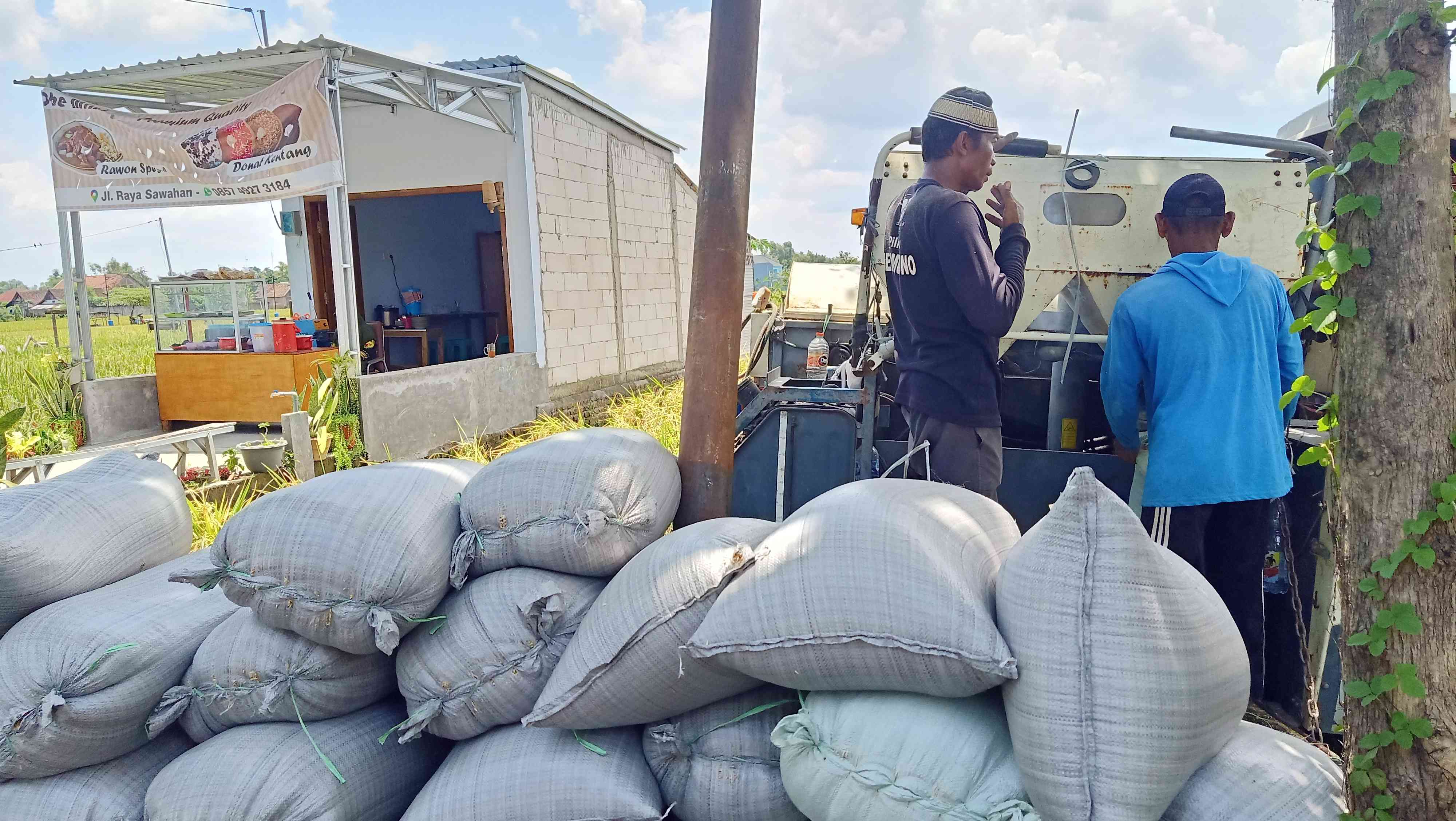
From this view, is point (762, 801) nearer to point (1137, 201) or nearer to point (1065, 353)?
point (1065, 353)

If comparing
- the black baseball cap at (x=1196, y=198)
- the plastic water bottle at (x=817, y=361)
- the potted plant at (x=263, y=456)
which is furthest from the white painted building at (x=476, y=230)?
the black baseball cap at (x=1196, y=198)

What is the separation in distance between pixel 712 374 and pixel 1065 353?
1.36 meters

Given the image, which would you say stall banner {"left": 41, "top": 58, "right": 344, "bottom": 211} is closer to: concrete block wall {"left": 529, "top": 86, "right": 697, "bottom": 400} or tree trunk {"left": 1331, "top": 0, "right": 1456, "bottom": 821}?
concrete block wall {"left": 529, "top": 86, "right": 697, "bottom": 400}

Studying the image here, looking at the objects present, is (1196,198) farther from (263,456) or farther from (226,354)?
(226,354)

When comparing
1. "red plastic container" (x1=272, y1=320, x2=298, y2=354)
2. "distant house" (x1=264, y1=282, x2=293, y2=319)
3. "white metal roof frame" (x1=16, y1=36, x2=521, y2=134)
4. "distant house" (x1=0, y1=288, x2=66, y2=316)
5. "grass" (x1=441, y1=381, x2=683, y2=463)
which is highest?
"white metal roof frame" (x1=16, y1=36, x2=521, y2=134)

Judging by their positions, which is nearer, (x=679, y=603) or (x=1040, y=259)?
(x=679, y=603)

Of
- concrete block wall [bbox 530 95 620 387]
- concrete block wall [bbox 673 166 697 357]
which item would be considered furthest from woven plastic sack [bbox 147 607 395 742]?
concrete block wall [bbox 673 166 697 357]

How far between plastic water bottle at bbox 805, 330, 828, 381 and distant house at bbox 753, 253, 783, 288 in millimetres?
11806

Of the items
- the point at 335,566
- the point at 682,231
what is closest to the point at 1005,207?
the point at 335,566

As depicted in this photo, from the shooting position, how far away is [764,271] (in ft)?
68.0

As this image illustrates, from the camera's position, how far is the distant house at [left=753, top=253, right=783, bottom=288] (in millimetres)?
18234

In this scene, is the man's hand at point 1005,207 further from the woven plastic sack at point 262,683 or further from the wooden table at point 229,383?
the wooden table at point 229,383

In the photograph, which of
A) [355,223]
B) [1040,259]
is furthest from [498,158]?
[1040,259]

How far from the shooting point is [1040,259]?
319 centimetres
